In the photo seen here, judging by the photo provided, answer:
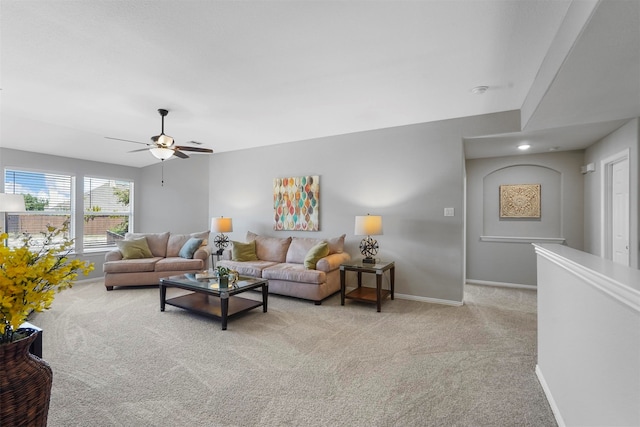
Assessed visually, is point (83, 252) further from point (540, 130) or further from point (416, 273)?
point (540, 130)

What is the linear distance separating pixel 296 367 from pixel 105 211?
5.90 m

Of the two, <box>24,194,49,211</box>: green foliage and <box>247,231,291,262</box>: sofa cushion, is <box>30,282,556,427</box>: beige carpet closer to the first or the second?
<box>247,231,291,262</box>: sofa cushion

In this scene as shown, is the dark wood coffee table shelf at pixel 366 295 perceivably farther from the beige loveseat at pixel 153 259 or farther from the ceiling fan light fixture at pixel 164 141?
the ceiling fan light fixture at pixel 164 141

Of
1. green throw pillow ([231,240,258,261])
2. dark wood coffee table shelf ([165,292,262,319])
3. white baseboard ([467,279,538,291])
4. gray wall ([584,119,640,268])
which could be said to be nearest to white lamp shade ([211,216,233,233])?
green throw pillow ([231,240,258,261])

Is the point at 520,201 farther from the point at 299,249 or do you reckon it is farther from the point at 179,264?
the point at 179,264

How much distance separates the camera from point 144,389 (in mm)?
2201

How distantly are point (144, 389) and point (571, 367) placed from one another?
8.69 ft

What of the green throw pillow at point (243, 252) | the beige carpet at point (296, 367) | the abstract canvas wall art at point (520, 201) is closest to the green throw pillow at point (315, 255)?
the beige carpet at point (296, 367)

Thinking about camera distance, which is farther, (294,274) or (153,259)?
(153,259)

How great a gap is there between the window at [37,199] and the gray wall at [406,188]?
391cm

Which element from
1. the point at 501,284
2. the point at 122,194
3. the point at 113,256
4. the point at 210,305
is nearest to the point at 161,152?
the point at 210,305

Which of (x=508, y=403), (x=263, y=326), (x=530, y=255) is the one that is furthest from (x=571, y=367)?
(x=530, y=255)

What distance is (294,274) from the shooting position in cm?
436

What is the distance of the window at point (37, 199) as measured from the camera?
5.21 metres
